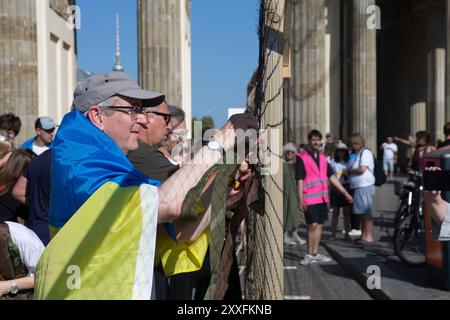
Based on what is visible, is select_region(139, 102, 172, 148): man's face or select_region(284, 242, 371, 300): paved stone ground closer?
select_region(139, 102, 172, 148): man's face

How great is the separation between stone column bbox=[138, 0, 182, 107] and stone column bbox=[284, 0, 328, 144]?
209 inches

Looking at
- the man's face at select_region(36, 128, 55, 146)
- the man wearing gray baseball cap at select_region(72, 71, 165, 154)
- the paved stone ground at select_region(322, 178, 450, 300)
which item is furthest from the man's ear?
the man's face at select_region(36, 128, 55, 146)

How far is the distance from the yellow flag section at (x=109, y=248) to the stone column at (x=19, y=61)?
10693mm

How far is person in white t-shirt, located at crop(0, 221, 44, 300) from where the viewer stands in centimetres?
399

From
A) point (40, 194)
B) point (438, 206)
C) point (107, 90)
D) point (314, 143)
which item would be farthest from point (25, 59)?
point (107, 90)

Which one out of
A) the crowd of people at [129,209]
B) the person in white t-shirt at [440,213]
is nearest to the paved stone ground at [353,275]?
the person in white t-shirt at [440,213]

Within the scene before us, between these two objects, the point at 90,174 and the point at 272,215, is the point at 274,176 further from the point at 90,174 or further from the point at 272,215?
the point at 90,174

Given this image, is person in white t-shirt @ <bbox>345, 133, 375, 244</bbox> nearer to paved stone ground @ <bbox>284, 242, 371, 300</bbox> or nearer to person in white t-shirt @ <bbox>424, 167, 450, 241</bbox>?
paved stone ground @ <bbox>284, 242, 371, 300</bbox>

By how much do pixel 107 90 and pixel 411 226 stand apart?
8.02 metres

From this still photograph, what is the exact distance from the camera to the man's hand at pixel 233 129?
8.05 feet

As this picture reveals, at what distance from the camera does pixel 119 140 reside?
2572 mm

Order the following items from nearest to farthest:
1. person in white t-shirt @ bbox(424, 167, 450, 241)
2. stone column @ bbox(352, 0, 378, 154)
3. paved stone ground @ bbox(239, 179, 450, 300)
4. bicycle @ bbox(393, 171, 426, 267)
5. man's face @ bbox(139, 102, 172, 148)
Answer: man's face @ bbox(139, 102, 172, 148) → person in white t-shirt @ bbox(424, 167, 450, 241) → paved stone ground @ bbox(239, 179, 450, 300) → bicycle @ bbox(393, 171, 426, 267) → stone column @ bbox(352, 0, 378, 154)

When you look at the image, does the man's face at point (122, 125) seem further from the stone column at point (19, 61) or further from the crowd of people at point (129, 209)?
the stone column at point (19, 61)

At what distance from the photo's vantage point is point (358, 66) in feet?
77.9
